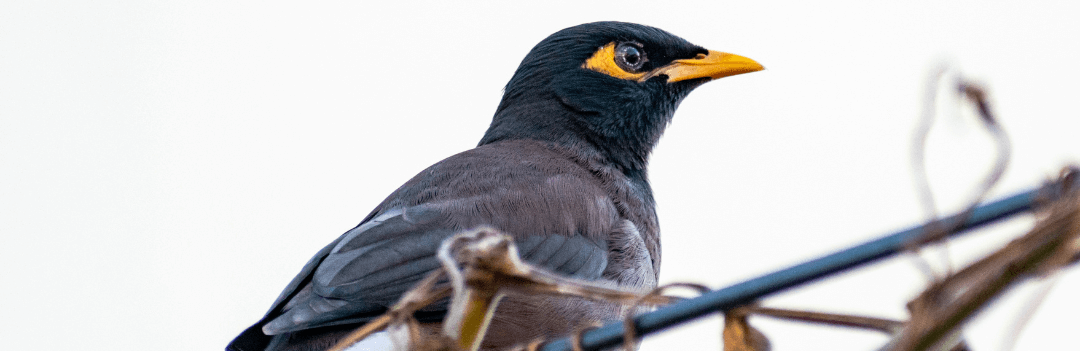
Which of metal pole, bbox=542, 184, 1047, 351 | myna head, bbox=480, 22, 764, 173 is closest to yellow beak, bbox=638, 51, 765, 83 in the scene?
myna head, bbox=480, 22, 764, 173

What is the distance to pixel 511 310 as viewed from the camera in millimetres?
2500

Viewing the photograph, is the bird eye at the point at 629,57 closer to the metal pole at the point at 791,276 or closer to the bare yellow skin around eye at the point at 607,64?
the bare yellow skin around eye at the point at 607,64

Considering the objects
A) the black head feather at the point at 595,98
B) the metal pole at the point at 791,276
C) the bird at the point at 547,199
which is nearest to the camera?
the metal pole at the point at 791,276

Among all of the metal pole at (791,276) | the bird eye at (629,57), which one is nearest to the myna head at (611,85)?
the bird eye at (629,57)

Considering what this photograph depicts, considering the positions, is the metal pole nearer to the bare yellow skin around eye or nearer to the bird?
the bird

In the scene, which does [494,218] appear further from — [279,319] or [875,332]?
[875,332]

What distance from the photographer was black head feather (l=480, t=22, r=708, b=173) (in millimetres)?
3699

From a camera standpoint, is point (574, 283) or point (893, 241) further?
point (574, 283)

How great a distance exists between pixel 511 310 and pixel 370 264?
357 mm

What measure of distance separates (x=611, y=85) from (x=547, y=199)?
99 centimetres

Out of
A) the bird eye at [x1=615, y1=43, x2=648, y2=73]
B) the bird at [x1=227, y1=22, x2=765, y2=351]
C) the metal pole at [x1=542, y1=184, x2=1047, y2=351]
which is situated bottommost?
the metal pole at [x1=542, y1=184, x2=1047, y2=351]

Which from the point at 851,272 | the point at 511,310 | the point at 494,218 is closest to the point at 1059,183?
the point at 851,272

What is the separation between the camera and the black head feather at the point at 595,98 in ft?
12.1

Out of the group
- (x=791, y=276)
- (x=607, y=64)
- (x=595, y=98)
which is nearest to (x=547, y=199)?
(x=595, y=98)
